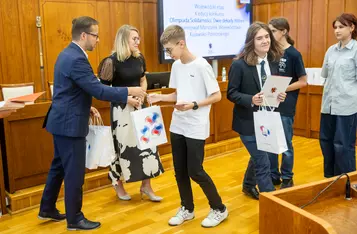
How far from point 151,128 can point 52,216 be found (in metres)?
1.14

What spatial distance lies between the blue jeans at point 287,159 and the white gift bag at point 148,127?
132cm

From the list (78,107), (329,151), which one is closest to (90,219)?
(78,107)

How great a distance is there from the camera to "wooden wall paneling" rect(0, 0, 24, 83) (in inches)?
175

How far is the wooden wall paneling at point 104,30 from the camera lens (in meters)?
5.08

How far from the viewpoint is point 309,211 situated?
1561mm

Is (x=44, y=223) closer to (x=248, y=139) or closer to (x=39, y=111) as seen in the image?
(x=39, y=111)

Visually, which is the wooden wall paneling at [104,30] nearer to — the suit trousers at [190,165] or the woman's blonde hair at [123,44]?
the woman's blonde hair at [123,44]

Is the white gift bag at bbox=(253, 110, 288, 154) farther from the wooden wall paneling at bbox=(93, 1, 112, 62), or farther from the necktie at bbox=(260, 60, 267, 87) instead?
the wooden wall paneling at bbox=(93, 1, 112, 62)

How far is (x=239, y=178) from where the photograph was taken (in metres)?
3.96

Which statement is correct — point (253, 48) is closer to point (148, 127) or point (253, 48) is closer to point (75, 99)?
point (148, 127)

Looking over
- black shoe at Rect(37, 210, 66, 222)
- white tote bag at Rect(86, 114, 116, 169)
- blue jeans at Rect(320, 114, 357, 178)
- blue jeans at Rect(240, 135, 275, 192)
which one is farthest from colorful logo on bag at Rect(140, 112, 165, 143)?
blue jeans at Rect(320, 114, 357, 178)

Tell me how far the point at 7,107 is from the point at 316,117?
438 cm

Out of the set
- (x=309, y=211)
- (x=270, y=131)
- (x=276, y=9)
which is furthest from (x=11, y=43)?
(x=309, y=211)

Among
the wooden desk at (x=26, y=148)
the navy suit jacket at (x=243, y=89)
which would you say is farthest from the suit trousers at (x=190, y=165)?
the wooden desk at (x=26, y=148)
